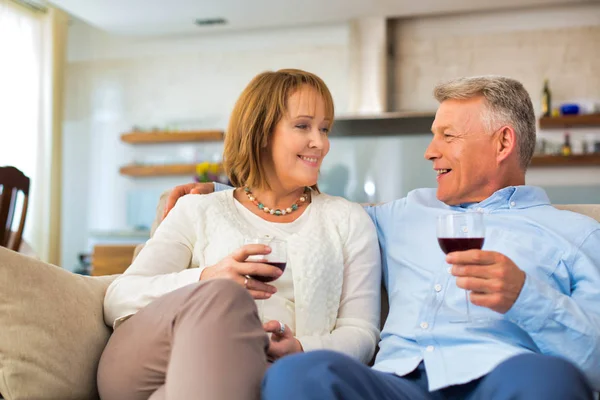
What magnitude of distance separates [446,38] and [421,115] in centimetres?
84

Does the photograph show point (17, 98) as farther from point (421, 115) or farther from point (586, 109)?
point (586, 109)

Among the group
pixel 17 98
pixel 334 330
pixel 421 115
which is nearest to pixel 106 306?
pixel 334 330

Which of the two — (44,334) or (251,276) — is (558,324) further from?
(44,334)

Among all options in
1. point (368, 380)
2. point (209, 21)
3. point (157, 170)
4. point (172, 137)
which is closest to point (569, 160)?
point (209, 21)

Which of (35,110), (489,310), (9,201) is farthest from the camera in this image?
(35,110)

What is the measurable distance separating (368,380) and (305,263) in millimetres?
536

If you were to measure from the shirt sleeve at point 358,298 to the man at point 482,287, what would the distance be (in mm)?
43

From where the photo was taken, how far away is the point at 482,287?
4.34ft

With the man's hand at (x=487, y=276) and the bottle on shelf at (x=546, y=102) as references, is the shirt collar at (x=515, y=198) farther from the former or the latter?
the bottle on shelf at (x=546, y=102)

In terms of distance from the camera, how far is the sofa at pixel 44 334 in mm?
1371

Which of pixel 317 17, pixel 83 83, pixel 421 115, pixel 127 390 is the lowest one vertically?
pixel 127 390

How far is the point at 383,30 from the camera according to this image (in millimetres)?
6137

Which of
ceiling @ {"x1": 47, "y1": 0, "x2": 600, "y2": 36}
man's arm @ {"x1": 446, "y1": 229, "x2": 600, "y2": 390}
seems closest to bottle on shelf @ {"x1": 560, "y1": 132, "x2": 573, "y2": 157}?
ceiling @ {"x1": 47, "y1": 0, "x2": 600, "y2": 36}

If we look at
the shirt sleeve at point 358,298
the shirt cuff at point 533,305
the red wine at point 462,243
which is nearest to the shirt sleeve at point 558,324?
the shirt cuff at point 533,305
